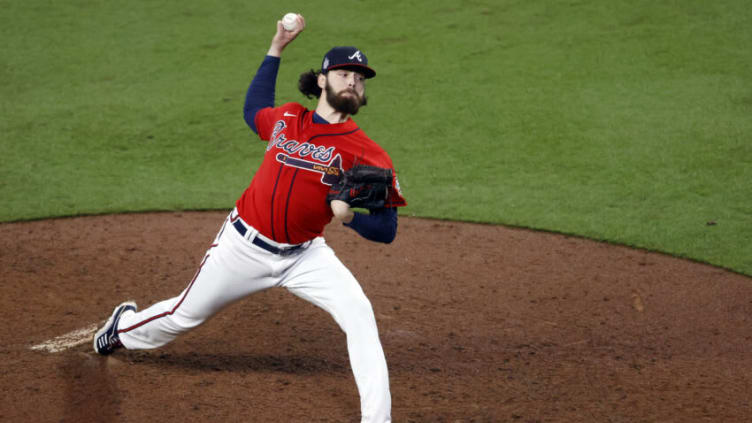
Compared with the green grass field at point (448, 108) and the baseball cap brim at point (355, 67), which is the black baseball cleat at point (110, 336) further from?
the green grass field at point (448, 108)

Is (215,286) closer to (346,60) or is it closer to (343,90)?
(343,90)

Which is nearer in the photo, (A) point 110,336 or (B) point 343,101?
(B) point 343,101

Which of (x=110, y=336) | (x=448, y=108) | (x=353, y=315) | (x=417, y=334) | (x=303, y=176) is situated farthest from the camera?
(x=448, y=108)

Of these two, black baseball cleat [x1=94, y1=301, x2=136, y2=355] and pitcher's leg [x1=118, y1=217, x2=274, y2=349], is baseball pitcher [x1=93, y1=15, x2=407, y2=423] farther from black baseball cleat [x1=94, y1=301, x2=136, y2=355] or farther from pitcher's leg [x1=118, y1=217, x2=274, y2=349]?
black baseball cleat [x1=94, y1=301, x2=136, y2=355]

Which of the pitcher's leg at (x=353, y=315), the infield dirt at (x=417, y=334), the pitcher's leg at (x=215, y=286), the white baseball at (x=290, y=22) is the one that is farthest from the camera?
the white baseball at (x=290, y=22)

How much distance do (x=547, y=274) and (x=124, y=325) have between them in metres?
2.93

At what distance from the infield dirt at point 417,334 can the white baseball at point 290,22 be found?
1.77m

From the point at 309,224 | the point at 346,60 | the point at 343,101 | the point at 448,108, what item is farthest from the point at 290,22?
the point at 448,108

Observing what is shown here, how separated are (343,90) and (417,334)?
5.49 ft

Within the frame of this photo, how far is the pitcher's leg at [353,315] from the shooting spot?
3.21 m

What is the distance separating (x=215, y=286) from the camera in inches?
140

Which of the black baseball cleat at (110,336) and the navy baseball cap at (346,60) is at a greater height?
the navy baseball cap at (346,60)

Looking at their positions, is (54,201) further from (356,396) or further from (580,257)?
(580,257)

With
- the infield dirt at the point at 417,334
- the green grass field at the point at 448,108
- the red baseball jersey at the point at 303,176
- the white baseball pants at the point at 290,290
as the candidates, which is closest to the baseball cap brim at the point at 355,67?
the red baseball jersey at the point at 303,176
